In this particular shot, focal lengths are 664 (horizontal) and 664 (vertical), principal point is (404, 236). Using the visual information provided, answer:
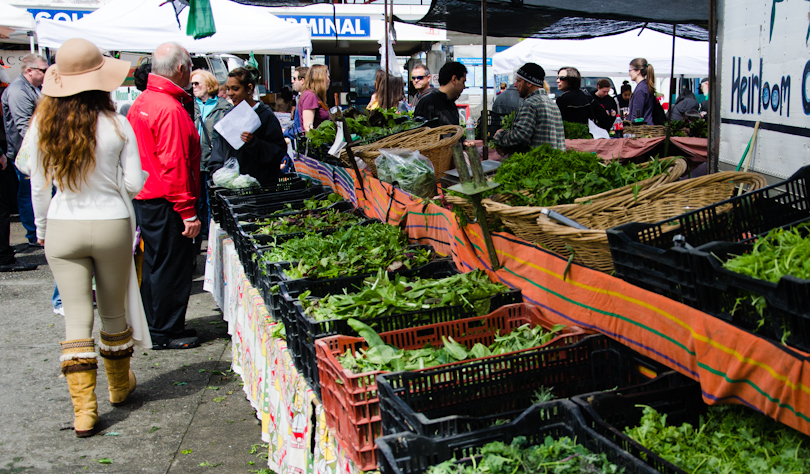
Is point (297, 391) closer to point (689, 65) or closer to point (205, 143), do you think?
point (205, 143)

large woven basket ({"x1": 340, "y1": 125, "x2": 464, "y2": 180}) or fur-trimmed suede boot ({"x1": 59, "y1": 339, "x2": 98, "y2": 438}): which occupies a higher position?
large woven basket ({"x1": 340, "y1": 125, "x2": 464, "y2": 180})

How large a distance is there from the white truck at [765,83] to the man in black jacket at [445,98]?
2.57 m

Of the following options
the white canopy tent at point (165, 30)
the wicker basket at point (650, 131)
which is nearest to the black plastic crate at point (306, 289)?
the wicker basket at point (650, 131)

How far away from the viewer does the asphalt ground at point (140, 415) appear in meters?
3.72

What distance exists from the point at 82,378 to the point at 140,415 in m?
0.55

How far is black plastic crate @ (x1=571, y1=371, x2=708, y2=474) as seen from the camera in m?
1.81

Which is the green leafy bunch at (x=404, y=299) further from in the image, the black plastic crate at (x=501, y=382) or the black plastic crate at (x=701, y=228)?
the black plastic crate at (x=701, y=228)

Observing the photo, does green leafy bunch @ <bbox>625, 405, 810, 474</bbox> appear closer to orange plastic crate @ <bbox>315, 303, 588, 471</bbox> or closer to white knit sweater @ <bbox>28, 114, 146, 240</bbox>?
orange plastic crate @ <bbox>315, 303, 588, 471</bbox>

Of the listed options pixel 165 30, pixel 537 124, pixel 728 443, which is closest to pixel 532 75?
pixel 537 124

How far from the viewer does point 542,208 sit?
2525 mm

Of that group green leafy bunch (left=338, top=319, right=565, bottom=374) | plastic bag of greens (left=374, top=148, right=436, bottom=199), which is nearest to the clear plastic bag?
plastic bag of greens (left=374, top=148, right=436, bottom=199)

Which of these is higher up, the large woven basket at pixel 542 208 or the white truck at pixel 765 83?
the white truck at pixel 765 83

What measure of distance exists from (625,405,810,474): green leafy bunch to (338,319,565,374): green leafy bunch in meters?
0.63

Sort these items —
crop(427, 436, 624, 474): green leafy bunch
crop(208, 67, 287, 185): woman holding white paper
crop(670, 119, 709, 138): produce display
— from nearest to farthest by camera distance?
crop(427, 436, 624, 474): green leafy bunch
crop(208, 67, 287, 185): woman holding white paper
crop(670, 119, 709, 138): produce display
